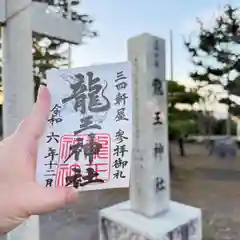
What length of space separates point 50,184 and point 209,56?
1.08m

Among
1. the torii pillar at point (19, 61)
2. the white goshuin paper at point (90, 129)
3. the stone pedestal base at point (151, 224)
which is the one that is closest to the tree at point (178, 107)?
the stone pedestal base at point (151, 224)

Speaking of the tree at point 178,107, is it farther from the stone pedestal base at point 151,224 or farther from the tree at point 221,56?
the stone pedestal base at point 151,224

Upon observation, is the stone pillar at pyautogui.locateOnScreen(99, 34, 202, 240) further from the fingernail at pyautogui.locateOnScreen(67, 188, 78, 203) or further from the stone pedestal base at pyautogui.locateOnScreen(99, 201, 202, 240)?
the fingernail at pyautogui.locateOnScreen(67, 188, 78, 203)

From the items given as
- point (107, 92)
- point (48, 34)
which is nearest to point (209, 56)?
point (48, 34)

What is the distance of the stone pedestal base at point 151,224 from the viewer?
4.09ft

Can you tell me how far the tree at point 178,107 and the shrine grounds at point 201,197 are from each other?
0.05m

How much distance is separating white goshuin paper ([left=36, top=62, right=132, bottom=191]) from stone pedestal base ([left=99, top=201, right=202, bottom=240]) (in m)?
0.92

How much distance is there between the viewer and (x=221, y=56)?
1.27 m

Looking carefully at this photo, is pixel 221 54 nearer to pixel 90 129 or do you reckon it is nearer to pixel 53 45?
pixel 53 45

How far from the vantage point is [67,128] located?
1.32 feet

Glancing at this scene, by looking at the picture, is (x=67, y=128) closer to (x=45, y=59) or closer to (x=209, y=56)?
(x=45, y=59)

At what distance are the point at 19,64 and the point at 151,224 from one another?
0.80 meters

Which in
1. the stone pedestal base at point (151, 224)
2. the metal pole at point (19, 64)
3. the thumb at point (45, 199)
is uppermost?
the metal pole at point (19, 64)

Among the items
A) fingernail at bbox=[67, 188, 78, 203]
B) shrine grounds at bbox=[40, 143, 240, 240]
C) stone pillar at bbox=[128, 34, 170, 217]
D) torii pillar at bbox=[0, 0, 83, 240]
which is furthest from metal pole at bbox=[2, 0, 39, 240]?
fingernail at bbox=[67, 188, 78, 203]
